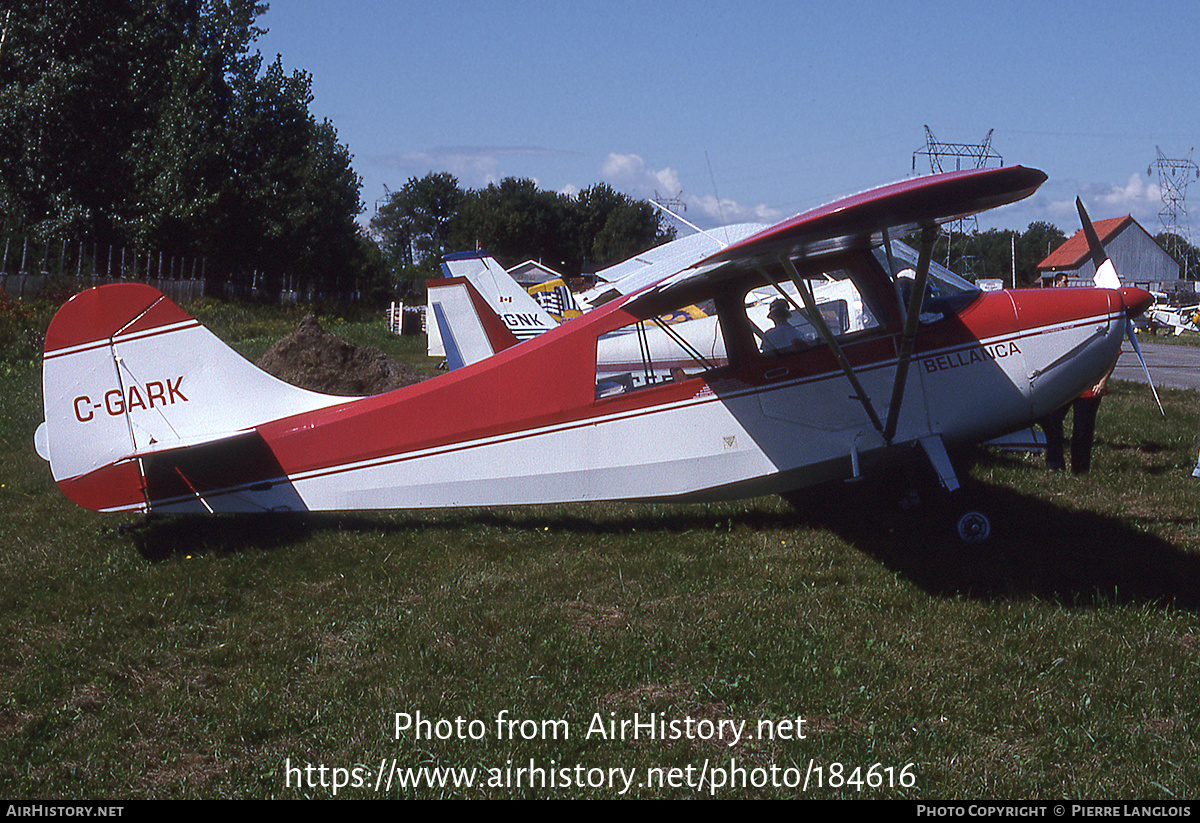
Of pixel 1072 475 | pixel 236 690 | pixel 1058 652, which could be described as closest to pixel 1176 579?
pixel 1058 652

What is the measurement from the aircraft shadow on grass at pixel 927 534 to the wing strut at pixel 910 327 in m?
0.85

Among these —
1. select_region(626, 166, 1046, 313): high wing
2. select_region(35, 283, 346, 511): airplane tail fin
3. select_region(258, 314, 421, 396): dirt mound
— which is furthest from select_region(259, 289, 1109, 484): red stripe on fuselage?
select_region(258, 314, 421, 396): dirt mound

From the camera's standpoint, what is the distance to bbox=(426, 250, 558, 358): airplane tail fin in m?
15.8

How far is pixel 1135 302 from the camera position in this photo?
625 centimetres

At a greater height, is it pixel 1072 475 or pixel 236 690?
pixel 1072 475

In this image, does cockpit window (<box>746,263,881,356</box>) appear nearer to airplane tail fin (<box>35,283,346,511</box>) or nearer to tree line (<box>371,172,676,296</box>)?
airplane tail fin (<box>35,283,346,511</box>)

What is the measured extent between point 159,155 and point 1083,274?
6670cm

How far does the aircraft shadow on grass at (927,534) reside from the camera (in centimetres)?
532

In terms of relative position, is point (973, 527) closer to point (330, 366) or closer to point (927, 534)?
point (927, 534)

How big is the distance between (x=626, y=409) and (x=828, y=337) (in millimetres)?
1479

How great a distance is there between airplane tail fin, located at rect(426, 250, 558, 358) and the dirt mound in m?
2.48

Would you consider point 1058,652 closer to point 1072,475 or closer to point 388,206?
point 1072,475

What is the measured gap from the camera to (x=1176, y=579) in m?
5.38

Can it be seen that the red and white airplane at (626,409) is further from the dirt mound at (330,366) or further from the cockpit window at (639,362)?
the dirt mound at (330,366)
